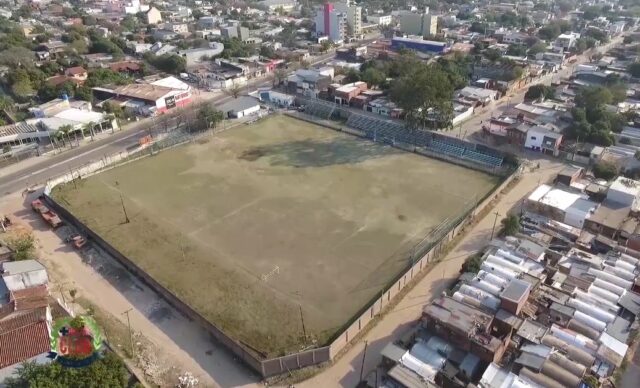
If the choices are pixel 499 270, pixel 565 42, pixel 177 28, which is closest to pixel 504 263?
pixel 499 270

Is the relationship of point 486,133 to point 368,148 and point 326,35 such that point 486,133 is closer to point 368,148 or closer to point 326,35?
point 368,148

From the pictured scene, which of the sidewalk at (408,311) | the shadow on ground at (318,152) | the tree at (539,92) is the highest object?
the tree at (539,92)

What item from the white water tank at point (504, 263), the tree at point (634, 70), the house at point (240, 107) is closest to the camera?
the white water tank at point (504, 263)

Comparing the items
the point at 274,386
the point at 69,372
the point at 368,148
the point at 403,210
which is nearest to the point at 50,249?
the point at 69,372

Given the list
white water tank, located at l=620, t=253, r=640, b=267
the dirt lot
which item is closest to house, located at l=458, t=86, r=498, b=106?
the dirt lot

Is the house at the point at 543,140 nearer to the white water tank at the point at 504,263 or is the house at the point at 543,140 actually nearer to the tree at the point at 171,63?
the white water tank at the point at 504,263

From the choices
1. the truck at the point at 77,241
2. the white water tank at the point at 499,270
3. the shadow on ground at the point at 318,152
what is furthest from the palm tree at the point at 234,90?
the white water tank at the point at 499,270

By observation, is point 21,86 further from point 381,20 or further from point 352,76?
point 381,20
